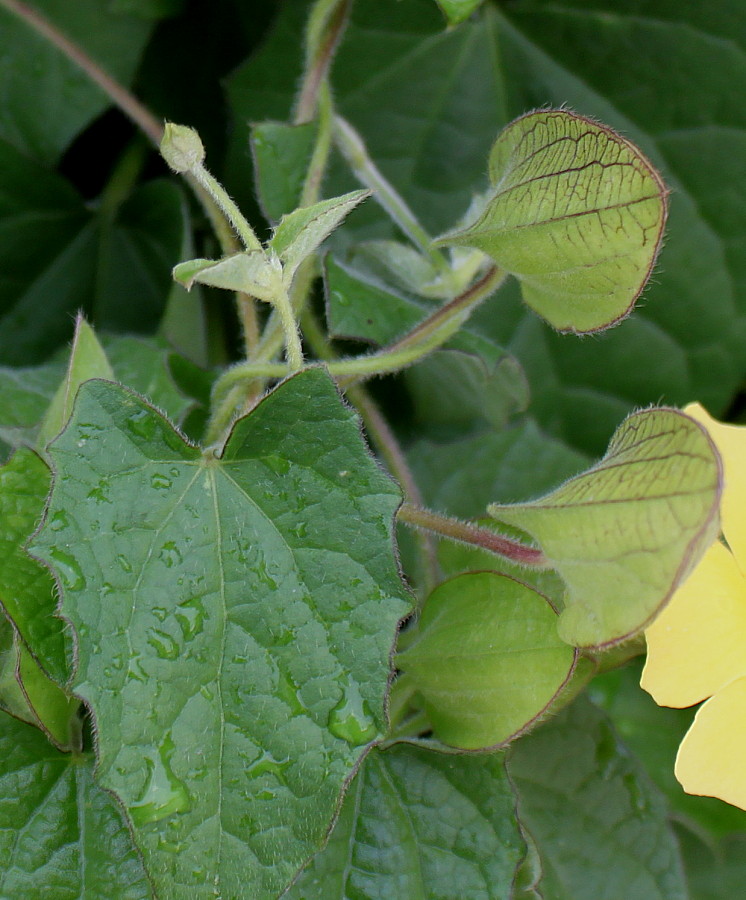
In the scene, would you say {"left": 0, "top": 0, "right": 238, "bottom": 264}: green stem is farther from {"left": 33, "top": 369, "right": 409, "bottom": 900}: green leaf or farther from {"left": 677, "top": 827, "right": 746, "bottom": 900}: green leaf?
{"left": 677, "top": 827, "right": 746, "bottom": 900}: green leaf

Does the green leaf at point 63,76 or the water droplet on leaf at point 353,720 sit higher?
the green leaf at point 63,76

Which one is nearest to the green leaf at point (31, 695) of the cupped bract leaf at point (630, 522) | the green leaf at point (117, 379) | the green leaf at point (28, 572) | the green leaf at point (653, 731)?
the green leaf at point (28, 572)

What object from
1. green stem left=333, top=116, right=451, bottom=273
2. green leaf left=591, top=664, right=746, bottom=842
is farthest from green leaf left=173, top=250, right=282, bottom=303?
green leaf left=591, top=664, right=746, bottom=842

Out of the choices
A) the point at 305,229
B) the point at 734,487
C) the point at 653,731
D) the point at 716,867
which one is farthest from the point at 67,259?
the point at 716,867

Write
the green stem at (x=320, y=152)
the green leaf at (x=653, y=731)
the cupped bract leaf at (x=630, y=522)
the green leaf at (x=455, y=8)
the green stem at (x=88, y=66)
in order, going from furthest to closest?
the green leaf at (x=653, y=731), the green stem at (x=88, y=66), the green stem at (x=320, y=152), the green leaf at (x=455, y=8), the cupped bract leaf at (x=630, y=522)

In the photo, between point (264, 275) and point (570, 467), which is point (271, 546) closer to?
point (264, 275)

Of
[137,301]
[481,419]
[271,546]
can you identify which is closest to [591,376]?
[481,419]

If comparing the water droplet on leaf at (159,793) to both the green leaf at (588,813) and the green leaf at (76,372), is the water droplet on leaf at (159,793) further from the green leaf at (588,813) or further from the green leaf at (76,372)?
the green leaf at (588,813)
